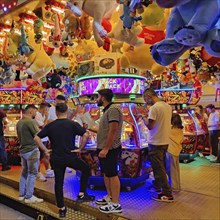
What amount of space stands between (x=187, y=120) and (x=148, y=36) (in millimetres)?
4907

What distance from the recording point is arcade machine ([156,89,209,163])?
22.4 ft

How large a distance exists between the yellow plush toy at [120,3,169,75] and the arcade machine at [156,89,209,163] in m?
4.29

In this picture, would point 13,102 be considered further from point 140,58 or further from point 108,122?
point 140,58

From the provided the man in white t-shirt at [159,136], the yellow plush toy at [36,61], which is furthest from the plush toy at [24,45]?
the man in white t-shirt at [159,136]

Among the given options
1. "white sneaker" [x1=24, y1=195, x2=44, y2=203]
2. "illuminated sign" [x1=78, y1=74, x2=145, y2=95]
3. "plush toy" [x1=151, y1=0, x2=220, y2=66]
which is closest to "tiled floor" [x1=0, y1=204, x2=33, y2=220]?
"white sneaker" [x1=24, y1=195, x2=44, y2=203]

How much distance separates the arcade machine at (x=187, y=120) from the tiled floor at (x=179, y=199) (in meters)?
1.29

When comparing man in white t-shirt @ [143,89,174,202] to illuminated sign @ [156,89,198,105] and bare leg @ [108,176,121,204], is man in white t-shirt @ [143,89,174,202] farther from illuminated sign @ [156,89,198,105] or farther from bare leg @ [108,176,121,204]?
illuminated sign @ [156,89,198,105]

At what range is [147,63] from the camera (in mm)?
2920

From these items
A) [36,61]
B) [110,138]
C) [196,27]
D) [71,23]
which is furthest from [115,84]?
[196,27]

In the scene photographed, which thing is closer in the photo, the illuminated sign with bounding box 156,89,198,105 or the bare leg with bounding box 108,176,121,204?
the bare leg with bounding box 108,176,121,204

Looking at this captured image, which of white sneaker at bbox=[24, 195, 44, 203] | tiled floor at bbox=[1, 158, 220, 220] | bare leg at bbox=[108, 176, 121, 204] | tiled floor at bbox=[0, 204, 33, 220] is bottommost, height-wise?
tiled floor at bbox=[0, 204, 33, 220]

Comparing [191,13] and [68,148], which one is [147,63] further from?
[191,13]

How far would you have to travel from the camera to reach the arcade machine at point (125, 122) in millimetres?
4129

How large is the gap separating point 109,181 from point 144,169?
3.73ft
